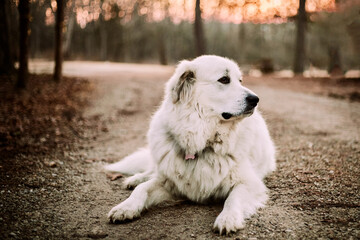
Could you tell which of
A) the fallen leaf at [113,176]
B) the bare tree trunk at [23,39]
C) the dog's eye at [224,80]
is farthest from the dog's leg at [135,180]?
the bare tree trunk at [23,39]

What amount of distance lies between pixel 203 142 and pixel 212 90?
604 millimetres

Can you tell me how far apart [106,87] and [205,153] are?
948 centimetres

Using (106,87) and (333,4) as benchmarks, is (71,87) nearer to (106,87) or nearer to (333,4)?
(106,87)

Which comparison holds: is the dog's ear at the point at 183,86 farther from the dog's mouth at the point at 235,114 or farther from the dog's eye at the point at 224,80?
the dog's mouth at the point at 235,114

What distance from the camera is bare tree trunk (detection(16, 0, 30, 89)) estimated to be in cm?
780

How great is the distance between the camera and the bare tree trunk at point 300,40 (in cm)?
1698

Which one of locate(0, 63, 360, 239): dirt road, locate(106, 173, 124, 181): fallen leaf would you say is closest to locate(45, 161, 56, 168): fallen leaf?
locate(0, 63, 360, 239): dirt road

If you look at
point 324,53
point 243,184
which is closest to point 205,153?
point 243,184

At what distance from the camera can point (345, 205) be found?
285cm

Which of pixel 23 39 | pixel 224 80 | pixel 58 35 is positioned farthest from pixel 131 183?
pixel 58 35

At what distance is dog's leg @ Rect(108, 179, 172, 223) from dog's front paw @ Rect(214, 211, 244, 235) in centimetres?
76

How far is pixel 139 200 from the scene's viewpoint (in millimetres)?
2855

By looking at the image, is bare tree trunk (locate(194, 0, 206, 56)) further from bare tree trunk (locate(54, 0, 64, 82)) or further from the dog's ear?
the dog's ear

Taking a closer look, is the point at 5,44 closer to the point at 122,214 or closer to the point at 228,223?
the point at 122,214
